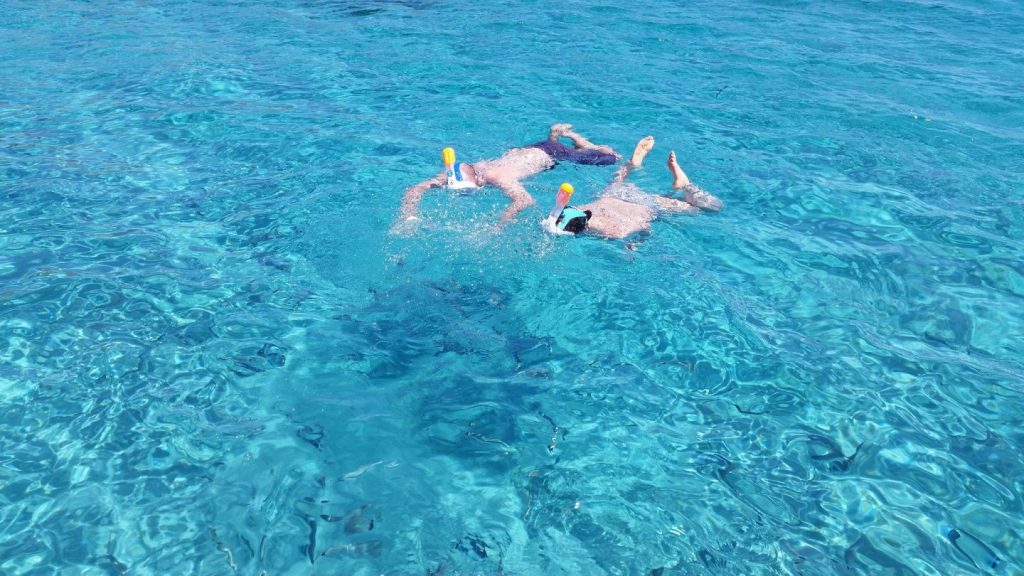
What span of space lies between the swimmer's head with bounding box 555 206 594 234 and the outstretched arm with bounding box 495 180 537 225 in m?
0.55

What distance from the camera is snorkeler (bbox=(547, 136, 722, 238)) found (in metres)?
5.30

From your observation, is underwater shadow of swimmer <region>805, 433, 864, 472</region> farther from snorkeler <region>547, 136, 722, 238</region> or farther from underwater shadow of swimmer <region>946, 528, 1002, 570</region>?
snorkeler <region>547, 136, 722, 238</region>

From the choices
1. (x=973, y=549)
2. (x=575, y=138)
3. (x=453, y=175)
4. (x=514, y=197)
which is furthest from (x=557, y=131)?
(x=973, y=549)

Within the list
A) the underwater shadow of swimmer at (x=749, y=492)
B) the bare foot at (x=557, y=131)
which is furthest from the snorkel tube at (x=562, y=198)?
the underwater shadow of swimmer at (x=749, y=492)

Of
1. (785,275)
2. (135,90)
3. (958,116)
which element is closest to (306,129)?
(135,90)

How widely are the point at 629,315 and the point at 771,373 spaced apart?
1.05 metres

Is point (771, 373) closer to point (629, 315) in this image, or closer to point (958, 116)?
point (629, 315)

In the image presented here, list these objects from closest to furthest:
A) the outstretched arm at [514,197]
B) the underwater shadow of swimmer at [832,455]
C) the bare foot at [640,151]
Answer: the underwater shadow of swimmer at [832,455] → the outstretched arm at [514,197] → the bare foot at [640,151]

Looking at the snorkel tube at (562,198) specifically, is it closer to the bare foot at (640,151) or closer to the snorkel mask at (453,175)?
the snorkel mask at (453,175)

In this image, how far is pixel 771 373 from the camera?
14.2 feet

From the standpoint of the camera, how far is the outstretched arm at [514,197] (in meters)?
5.71

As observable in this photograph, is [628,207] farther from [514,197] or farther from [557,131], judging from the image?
[557,131]

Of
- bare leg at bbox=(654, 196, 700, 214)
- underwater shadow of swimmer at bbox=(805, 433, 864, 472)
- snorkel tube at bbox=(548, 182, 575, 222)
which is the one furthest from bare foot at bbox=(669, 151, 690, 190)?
underwater shadow of swimmer at bbox=(805, 433, 864, 472)

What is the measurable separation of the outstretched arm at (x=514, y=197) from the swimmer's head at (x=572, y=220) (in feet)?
1.82
